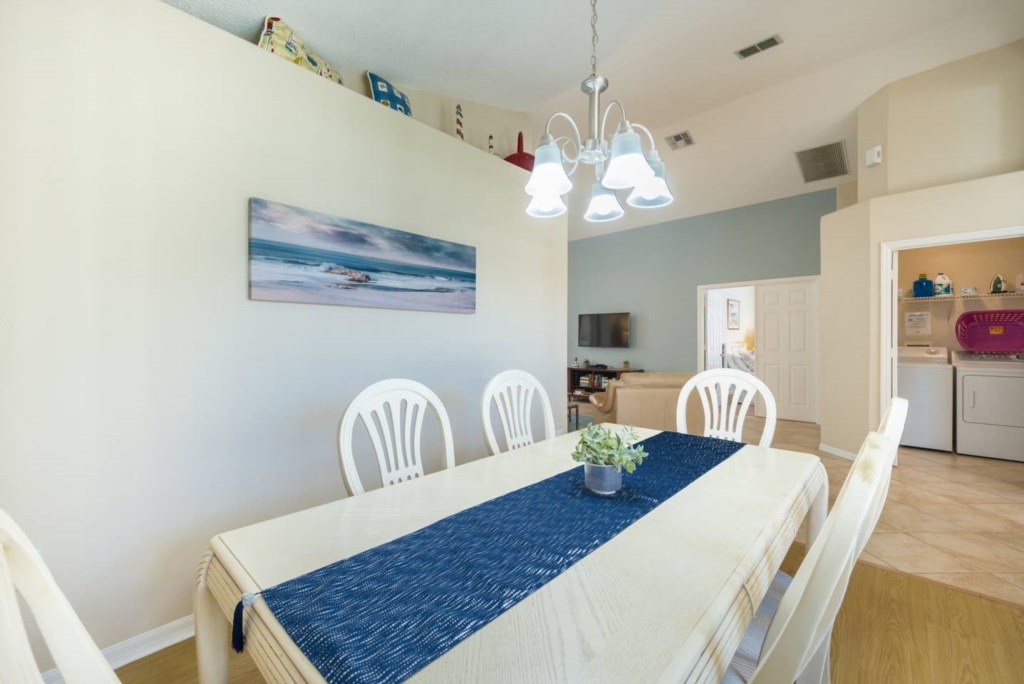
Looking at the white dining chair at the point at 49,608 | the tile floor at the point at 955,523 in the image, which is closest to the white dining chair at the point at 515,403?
A: the white dining chair at the point at 49,608

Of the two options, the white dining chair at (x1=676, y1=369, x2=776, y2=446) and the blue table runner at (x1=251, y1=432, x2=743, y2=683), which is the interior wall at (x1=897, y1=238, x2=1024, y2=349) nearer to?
the white dining chair at (x1=676, y1=369, x2=776, y2=446)

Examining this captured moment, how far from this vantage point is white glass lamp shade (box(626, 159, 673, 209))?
159 cm

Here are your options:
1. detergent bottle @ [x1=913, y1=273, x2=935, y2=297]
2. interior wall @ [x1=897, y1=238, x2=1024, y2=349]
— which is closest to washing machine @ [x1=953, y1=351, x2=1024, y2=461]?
interior wall @ [x1=897, y1=238, x2=1024, y2=349]

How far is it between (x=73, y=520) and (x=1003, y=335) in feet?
20.6

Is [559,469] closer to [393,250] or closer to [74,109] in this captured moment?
[393,250]

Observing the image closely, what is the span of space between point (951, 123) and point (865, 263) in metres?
1.16

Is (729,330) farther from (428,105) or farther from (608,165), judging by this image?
Result: (608,165)

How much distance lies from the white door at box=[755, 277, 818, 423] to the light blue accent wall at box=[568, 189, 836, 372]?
0.30 metres

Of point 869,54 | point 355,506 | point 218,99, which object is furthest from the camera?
point 869,54

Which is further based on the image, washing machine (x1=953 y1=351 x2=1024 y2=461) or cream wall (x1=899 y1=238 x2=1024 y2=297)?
cream wall (x1=899 y1=238 x2=1024 y2=297)

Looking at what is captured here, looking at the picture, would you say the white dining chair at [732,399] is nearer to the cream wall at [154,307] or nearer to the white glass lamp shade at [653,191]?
the white glass lamp shade at [653,191]

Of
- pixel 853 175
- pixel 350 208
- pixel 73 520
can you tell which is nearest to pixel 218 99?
pixel 350 208

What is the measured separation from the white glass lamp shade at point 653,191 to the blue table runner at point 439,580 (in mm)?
1086

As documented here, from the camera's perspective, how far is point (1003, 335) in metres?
3.76
